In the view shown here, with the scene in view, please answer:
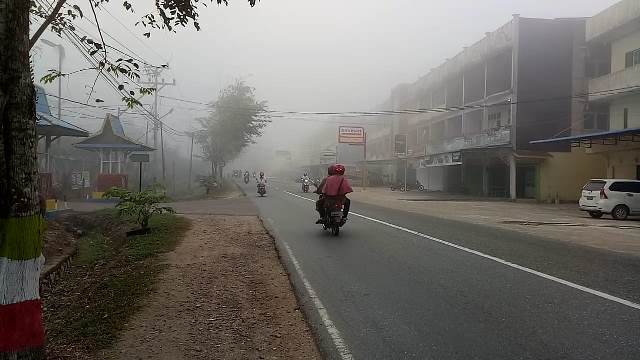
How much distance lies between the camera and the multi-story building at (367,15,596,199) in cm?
3238

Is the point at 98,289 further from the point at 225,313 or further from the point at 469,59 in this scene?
the point at 469,59

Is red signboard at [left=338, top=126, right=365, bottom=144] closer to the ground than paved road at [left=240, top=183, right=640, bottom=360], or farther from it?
farther from it

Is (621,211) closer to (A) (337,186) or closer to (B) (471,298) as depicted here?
(A) (337,186)

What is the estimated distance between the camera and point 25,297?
334 cm

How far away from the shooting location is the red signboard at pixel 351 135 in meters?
64.5

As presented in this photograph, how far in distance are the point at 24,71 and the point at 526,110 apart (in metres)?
33.4

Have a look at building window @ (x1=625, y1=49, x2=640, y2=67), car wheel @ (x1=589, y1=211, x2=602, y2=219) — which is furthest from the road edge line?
building window @ (x1=625, y1=49, x2=640, y2=67)

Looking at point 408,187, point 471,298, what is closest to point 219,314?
point 471,298

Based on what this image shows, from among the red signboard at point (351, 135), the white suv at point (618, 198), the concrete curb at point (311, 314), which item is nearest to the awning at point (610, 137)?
the white suv at point (618, 198)

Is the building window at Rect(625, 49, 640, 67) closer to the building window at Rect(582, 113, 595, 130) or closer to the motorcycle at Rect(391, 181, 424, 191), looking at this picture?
the building window at Rect(582, 113, 595, 130)

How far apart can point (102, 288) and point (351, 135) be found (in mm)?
58647

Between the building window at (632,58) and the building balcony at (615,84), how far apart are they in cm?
85

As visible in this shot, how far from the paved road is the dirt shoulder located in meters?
0.45

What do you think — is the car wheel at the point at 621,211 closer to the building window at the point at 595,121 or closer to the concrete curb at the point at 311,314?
the building window at the point at 595,121
